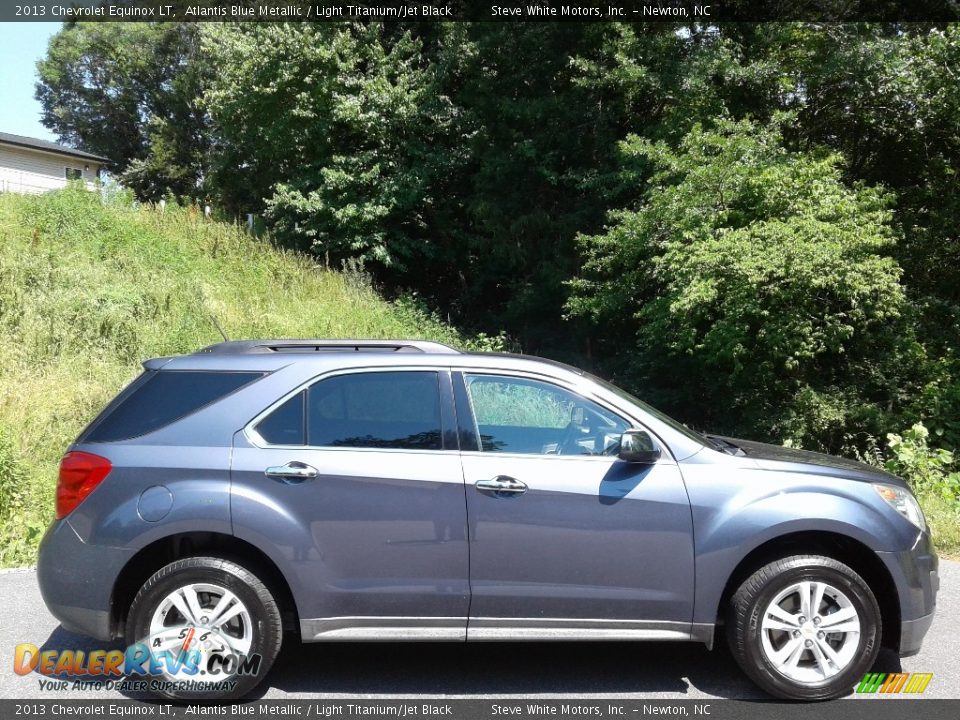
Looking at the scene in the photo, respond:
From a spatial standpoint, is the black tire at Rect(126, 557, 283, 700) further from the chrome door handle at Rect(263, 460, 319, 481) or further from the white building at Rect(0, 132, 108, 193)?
the white building at Rect(0, 132, 108, 193)

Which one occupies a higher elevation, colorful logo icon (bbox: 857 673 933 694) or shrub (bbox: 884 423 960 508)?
shrub (bbox: 884 423 960 508)

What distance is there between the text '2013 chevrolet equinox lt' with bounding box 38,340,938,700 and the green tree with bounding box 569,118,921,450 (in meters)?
8.08

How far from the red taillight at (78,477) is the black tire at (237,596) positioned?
57 centimetres

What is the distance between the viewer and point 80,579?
172 inches

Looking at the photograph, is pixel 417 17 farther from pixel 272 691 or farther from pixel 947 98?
pixel 272 691

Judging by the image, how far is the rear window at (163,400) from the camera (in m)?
4.53

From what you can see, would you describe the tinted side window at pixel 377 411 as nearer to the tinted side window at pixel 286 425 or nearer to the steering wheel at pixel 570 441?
the tinted side window at pixel 286 425

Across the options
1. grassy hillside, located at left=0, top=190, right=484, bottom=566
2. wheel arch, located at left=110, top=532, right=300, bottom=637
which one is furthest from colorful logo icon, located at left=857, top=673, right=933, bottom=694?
grassy hillside, located at left=0, top=190, right=484, bottom=566

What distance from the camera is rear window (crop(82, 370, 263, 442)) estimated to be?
178 inches

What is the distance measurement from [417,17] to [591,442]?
19.9 m

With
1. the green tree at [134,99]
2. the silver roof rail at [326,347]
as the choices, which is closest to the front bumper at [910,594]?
the silver roof rail at [326,347]

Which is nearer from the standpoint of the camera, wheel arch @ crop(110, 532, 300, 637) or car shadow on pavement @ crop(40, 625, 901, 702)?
wheel arch @ crop(110, 532, 300, 637)

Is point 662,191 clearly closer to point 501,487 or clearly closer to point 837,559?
point 837,559

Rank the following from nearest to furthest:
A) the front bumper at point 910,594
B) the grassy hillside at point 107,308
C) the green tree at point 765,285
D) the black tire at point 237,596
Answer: the black tire at point 237,596
the front bumper at point 910,594
the grassy hillside at point 107,308
the green tree at point 765,285
